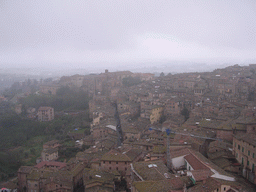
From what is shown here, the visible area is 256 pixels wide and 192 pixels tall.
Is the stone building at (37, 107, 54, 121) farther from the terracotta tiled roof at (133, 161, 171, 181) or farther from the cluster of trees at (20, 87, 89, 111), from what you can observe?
the terracotta tiled roof at (133, 161, 171, 181)

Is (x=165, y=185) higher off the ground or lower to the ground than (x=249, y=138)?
lower

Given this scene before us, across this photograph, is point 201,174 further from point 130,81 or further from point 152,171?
point 130,81

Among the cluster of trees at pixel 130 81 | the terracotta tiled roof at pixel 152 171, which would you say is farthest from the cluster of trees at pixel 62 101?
the terracotta tiled roof at pixel 152 171

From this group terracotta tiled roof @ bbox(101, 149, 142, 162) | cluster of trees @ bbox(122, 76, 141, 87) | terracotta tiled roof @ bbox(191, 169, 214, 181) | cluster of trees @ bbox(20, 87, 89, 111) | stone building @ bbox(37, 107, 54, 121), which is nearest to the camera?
terracotta tiled roof @ bbox(191, 169, 214, 181)

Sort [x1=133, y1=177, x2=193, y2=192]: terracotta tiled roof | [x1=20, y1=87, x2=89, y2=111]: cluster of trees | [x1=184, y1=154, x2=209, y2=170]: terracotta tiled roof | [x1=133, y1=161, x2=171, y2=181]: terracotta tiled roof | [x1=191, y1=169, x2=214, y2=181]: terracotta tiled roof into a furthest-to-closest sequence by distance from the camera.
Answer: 1. [x1=20, y1=87, x2=89, y2=111]: cluster of trees
2. [x1=184, y1=154, x2=209, y2=170]: terracotta tiled roof
3. [x1=133, y1=161, x2=171, y2=181]: terracotta tiled roof
4. [x1=191, y1=169, x2=214, y2=181]: terracotta tiled roof
5. [x1=133, y1=177, x2=193, y2=192]: terracotta tiled roof

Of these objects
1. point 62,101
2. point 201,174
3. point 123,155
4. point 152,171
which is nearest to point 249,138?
point 201,174

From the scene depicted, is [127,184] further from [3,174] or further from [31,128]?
[31,128]

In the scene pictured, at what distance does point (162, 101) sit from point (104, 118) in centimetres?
454

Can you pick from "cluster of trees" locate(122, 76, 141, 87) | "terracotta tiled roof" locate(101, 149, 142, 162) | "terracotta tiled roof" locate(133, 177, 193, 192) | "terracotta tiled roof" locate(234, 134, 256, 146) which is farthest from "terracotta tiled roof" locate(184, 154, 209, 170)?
"cluster of trees" locate(122, 76, 141, 87)

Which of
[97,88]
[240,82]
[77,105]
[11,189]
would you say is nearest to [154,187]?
[11,189]

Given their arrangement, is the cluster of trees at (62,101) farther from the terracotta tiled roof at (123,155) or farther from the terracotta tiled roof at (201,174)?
the terracotta tiled roof at (201,174)

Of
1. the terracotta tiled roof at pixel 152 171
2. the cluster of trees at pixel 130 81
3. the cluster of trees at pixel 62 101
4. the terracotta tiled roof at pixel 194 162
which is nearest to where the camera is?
the terracotta tiled roof at pixel 152 171

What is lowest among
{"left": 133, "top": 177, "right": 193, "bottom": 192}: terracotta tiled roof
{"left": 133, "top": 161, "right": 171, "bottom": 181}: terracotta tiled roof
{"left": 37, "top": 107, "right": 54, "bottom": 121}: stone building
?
{"left": 37, "top": 107, "right": 54, "bottom": 121}: stone building

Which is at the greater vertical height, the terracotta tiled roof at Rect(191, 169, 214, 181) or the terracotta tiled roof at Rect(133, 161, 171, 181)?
the terracotta tiled roof at Rect(191, 169, 214, 181)
